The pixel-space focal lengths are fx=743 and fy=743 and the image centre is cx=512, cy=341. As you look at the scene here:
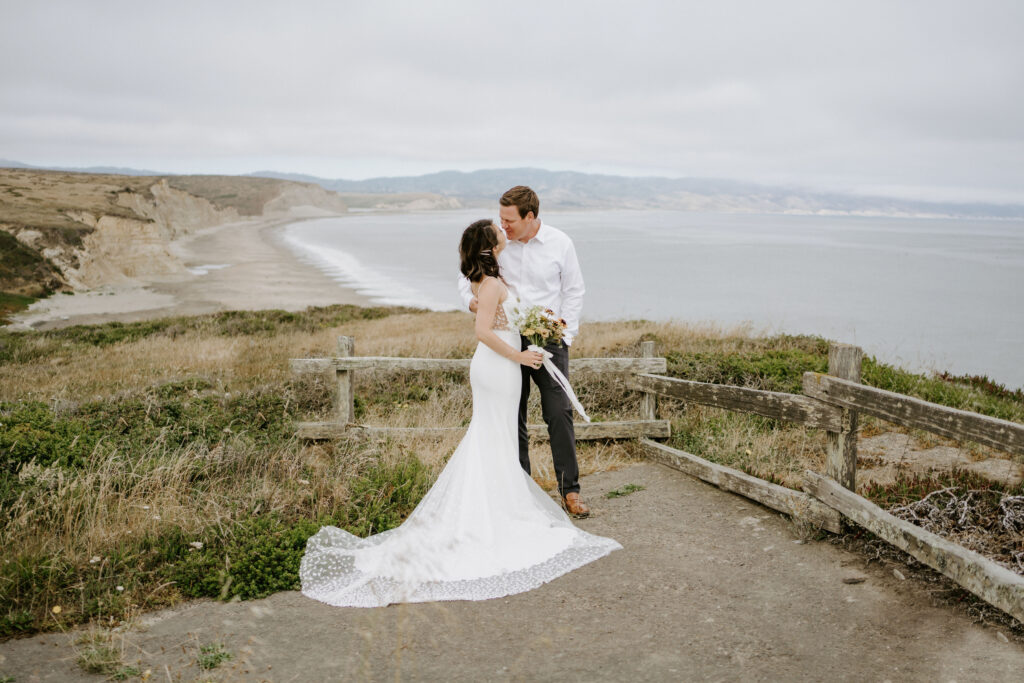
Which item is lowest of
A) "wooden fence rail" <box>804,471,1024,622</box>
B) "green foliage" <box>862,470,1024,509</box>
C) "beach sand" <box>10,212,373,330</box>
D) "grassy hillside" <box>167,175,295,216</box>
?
"beach sand" <box>10,212,373,330</box>

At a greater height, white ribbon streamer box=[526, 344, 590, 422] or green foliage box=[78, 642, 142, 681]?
white ribbon streamer box=[526, 344, 590, 422]

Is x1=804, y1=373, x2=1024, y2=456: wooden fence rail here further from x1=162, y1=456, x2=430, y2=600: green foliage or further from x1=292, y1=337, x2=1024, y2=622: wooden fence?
x1=162, y1=456, x2=430, y2=600: green foliage

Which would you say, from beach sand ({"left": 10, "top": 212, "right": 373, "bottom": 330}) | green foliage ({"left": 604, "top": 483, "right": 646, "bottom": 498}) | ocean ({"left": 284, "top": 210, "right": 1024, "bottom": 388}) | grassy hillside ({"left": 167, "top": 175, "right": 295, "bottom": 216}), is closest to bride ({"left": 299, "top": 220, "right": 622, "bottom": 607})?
green foliage ({"left": 604, "top": 483, "right": 646, "bottom": 498})

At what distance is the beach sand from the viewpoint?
1334 inches

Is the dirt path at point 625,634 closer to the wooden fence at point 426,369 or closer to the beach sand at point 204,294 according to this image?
the wooden fence at point 426,369


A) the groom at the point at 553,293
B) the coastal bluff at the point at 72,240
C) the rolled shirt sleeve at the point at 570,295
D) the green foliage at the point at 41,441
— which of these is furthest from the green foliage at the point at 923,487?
the coastal bluff at the point at 72,240

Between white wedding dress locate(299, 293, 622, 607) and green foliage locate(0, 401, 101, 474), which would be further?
green foliage locate(0, 401, 101, 474)

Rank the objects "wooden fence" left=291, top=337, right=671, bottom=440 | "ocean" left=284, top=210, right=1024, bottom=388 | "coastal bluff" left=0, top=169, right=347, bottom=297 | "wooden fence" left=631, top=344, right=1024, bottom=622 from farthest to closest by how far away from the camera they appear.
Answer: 1. "coastal bluff" left=0, top=169, right=347, bottom=297
2. "ocean" left=284, top=210, right=1024, bottom=388
3. "wooden fence" left=291, top=337, right=671, bottom=440
4. "wooden fence" left=631, top=344, right=1024, bottom=622

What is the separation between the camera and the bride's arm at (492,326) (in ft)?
18.3

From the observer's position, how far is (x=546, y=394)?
239 inches

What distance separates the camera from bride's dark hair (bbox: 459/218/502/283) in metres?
5.50

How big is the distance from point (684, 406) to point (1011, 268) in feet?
275

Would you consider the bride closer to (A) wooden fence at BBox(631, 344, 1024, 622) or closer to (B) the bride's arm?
(B) the bride's arm

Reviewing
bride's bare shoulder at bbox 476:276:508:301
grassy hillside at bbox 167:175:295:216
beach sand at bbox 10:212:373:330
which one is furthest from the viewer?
grassy hillside at bbox 167:175:295:216
